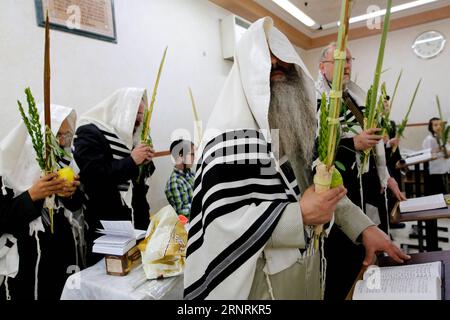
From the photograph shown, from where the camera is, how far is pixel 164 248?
1.42m

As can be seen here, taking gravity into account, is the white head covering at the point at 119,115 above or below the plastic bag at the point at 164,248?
above

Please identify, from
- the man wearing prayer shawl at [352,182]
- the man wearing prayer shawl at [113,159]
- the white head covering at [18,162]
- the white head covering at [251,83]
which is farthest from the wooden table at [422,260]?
the white head covering at [18,162]

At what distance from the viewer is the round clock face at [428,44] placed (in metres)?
6.21

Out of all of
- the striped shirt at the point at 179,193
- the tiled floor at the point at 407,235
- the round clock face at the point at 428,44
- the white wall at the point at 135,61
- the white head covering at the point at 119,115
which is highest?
the round clock face at the point at 428,44

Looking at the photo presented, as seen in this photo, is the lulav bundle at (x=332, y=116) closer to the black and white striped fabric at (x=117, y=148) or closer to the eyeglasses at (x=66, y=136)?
the black and white striped fabric at (x=117, y=148)

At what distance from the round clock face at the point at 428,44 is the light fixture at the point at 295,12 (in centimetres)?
246

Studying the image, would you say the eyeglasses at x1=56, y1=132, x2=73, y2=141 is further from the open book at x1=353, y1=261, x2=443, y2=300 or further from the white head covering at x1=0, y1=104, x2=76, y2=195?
the open book at x1=353, y1=261, x2=443, y2=300

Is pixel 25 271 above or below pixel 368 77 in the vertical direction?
below

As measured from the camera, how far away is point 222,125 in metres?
1.06

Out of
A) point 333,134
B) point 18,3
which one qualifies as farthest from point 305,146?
point 18,3

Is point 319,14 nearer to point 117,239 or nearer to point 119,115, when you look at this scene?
point 119,115
